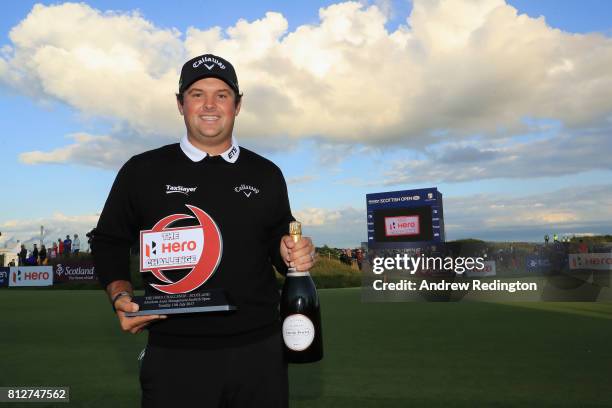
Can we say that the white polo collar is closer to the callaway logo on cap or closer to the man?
the man

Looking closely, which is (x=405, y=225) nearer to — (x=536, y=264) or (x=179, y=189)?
(x=536, y=264)

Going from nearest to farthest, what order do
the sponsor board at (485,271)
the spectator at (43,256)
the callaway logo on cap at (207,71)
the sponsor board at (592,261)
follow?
the callaway logo on cap at (207,71) → the sponsor board at (485,271) → the sponsor board at (592,261) → the spectator at (43,256)

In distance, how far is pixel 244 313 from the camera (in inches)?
86.4

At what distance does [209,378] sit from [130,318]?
1.28 ft

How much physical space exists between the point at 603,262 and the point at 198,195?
62.3ft

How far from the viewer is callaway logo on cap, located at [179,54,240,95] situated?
A: 2.31 m

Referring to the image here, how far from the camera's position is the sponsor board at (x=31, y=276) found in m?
28.0

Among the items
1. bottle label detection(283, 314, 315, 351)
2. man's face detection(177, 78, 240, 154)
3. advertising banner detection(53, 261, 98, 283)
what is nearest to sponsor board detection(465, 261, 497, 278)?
bottle label detection(283, 314, 315, 351)

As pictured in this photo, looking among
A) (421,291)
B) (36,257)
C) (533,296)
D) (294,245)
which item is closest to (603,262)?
(533,296)

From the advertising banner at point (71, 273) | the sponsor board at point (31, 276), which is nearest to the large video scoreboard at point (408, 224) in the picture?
the advertising banner at point (71, 273)

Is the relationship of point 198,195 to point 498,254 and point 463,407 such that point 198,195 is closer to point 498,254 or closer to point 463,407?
point 463,407

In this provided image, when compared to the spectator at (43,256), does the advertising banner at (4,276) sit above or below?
below

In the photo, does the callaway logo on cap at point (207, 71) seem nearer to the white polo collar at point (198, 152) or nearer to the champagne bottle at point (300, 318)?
the white polo collar at point (198, 152)

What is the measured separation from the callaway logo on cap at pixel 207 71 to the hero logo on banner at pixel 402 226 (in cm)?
2197
